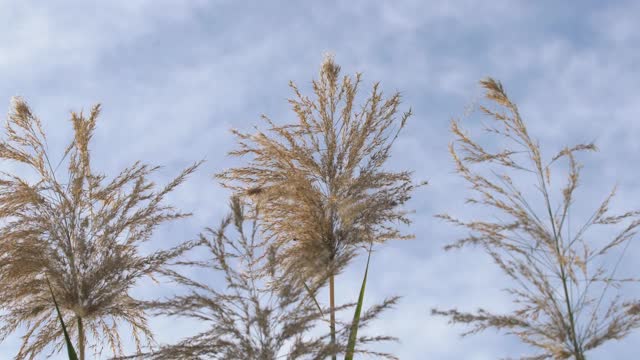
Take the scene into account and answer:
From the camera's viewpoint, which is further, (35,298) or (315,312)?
(35,298)

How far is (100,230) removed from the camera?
871 centimetres

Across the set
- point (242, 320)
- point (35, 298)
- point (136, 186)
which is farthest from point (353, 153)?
point (35, 298)

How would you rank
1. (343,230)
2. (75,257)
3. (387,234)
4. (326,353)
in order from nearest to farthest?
(326,353) < (343,230) < (75,257) < (387,234)

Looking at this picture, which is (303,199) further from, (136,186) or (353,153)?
(136,186)

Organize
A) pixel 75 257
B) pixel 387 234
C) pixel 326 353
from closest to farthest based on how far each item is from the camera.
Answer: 1. pixel 326 353
2. pixel 75 257
3. pixel 387 234

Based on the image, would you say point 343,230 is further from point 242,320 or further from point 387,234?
point 242,320

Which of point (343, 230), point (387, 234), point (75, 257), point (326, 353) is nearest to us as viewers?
point (326, 353)

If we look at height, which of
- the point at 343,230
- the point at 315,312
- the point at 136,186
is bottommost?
the point at 315,312

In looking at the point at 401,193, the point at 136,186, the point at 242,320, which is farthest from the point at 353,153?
the point at 242,320

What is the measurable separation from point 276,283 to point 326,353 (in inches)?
27.9

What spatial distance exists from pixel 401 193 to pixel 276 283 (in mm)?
2573

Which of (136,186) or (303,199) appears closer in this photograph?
(303,199)

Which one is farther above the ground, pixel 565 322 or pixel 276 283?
pixel 276 283

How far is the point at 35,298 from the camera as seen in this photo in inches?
344
